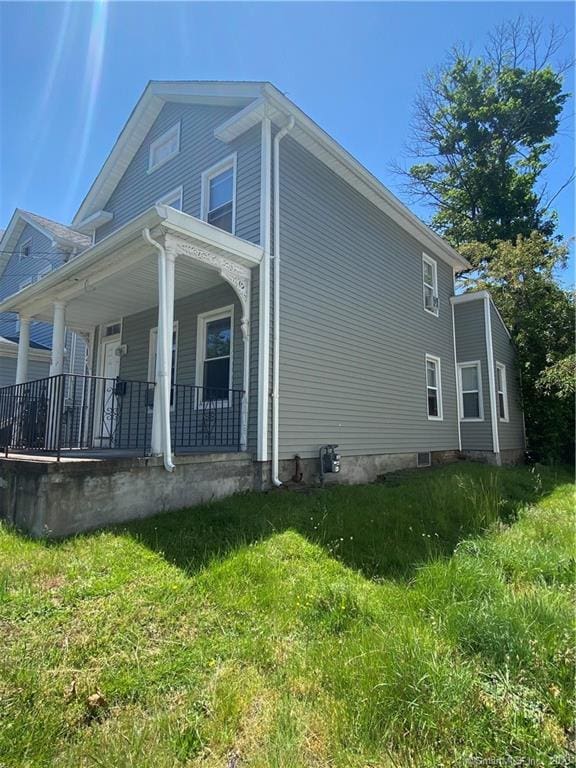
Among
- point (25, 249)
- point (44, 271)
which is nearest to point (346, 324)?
point (44, 271)

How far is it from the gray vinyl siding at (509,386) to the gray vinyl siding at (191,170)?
852 centimetres

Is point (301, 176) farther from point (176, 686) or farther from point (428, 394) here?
point (176, 686)

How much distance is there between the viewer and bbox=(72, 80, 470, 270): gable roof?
7.38m

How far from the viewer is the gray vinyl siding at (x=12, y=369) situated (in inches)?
534

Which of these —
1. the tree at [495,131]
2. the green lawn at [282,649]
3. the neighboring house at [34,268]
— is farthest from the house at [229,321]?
the tree at [495,131]

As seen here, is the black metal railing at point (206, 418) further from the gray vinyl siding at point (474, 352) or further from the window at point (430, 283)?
the gray vinyl siding at point (474, 352)

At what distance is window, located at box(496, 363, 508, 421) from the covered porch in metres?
9.02

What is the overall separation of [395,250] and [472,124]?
A: 16910 millimetres

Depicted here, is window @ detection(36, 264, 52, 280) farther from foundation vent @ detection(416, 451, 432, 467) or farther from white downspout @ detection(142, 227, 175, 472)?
foundation vent @ detection(416, 451, 432, 467)

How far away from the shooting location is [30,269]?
631 inches

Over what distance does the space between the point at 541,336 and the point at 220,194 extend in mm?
11050

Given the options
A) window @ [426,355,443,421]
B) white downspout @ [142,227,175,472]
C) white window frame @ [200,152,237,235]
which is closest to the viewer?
white downspout @ [142,227,175,472]

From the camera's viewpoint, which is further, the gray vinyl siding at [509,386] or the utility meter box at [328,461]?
the gray vinyl siding at [509,386]

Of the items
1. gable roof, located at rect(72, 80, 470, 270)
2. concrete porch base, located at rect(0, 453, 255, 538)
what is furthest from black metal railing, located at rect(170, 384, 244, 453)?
gable roof, located at rect(72, 80, 470, 270)
